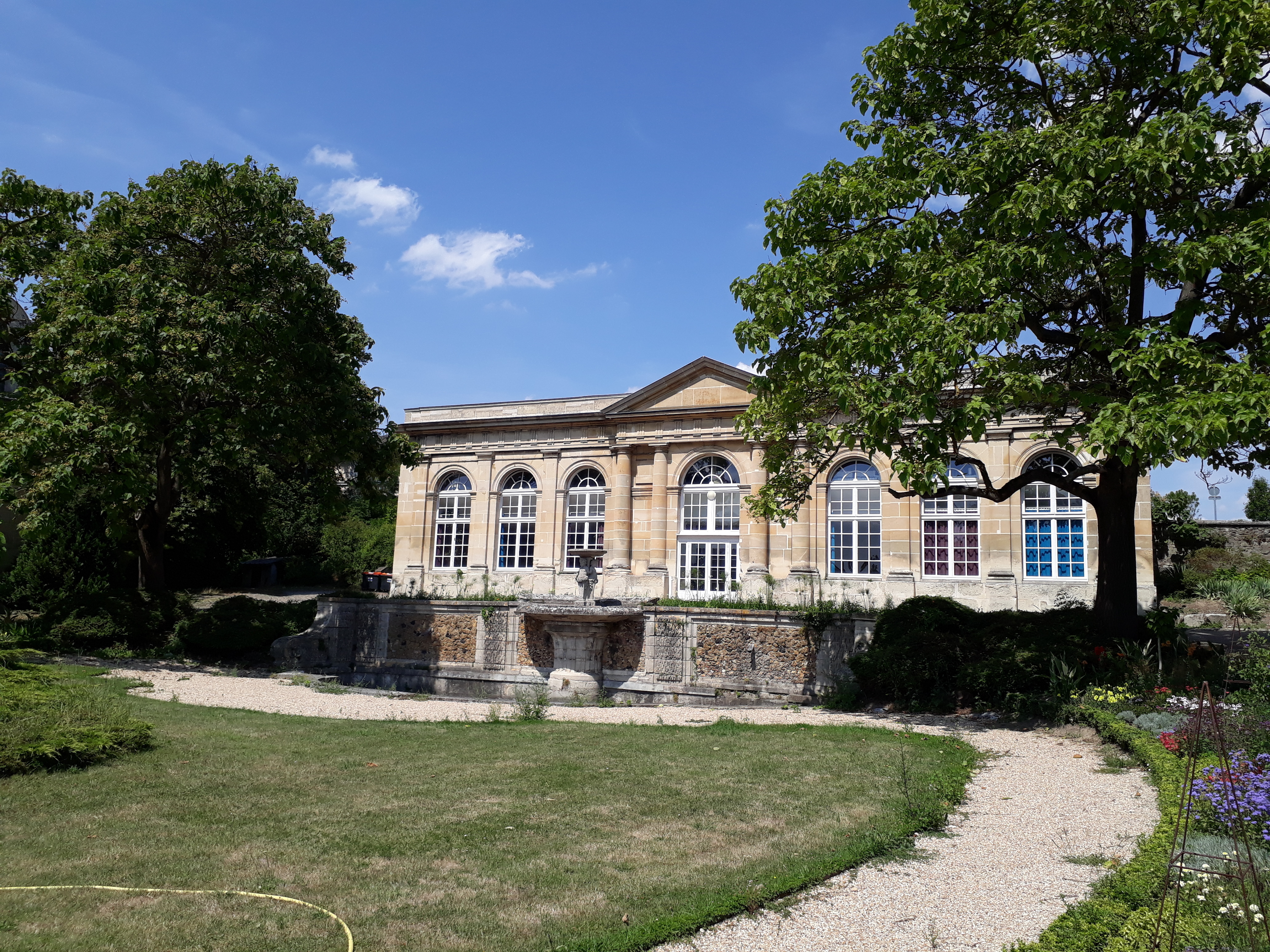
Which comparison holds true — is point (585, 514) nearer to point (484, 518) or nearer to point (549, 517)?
point (549, 517)

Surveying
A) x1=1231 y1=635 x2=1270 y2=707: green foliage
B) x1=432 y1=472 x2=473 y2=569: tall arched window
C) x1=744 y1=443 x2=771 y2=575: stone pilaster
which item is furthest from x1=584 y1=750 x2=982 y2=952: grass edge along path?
x1=432 y1=472 x2=473 y2=569: tall arched window

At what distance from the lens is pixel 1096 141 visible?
997cm

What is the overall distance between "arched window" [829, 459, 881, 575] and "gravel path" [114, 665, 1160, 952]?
12.3 m

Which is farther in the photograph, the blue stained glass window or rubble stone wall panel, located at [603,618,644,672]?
the blue stained glass window

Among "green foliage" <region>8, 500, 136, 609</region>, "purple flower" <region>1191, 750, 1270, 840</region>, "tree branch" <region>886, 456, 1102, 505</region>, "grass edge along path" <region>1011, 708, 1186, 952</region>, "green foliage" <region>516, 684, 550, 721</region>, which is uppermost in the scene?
"tree branch" <region>886, 456, 1102, 505</region>

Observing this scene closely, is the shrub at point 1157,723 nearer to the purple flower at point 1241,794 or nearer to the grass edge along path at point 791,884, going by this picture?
the purple flower at point 1241,794

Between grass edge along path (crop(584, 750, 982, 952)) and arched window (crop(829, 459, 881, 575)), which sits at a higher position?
arched window (crop(829, 459, 881, 575))

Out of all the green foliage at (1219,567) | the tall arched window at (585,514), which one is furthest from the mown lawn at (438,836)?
the green foliage at (1219,567)

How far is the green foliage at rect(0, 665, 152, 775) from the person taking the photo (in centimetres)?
748

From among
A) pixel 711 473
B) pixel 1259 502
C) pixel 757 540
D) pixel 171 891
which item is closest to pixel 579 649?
pixel 757 540

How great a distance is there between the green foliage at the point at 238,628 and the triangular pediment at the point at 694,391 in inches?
413

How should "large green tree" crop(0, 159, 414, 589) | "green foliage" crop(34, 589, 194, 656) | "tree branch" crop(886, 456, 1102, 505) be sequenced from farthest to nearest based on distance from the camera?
1. "green foliage" crop(34, 589, 194, 656)
2. "large green tree" crop(0, 159, 414, 589)
3. "tree branch" crop(886, 456, 1102, 505)

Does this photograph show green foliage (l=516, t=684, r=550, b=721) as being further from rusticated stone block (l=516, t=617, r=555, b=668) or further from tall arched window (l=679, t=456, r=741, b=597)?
tall arched window (l=679, t=456, r=741, b=597)

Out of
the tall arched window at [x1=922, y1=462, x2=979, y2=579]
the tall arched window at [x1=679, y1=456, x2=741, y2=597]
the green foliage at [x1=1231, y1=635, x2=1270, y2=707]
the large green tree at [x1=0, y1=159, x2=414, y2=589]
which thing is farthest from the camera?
the tall arched window at [x1=679, y1=456, x2=741, y2=597]
